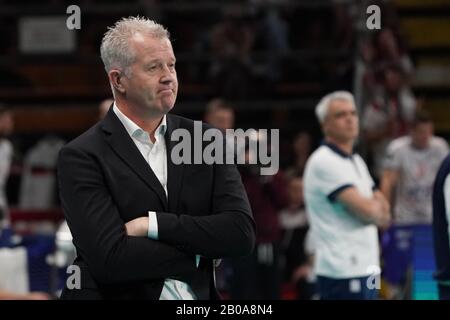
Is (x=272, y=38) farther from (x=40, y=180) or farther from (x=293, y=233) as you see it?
(x=40, y=180)

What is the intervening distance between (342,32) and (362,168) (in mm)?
5222

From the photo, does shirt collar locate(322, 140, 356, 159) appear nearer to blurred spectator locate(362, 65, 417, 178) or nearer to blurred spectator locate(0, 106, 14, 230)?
blurred spectator locate(362, 65, 417, 178)

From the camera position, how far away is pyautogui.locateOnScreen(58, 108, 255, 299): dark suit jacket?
3.13 meters

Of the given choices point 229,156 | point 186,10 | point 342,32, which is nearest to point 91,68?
point 186,10

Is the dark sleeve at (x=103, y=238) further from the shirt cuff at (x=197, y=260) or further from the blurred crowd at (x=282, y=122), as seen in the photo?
the blurred crowd at (x=282, y=122)

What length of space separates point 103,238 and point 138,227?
11 centimetres

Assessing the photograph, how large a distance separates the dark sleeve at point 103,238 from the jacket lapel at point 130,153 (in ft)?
0.29

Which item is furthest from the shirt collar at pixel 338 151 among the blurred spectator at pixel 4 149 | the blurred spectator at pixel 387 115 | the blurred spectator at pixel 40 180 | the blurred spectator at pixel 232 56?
the blurred spectator at pixel 40 180

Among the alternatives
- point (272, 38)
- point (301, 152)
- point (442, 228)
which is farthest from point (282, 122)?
point (442, 228)

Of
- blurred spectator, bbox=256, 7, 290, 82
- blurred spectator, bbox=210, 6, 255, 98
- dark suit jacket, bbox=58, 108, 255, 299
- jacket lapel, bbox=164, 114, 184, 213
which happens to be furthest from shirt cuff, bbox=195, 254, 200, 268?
blurred spectator, bbox=256, 7, 290, 82

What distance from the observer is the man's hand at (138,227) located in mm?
3160

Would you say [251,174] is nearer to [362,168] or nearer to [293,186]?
[293,186]

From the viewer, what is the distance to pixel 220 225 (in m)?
3.24

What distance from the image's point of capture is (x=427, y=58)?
40.6 ft
